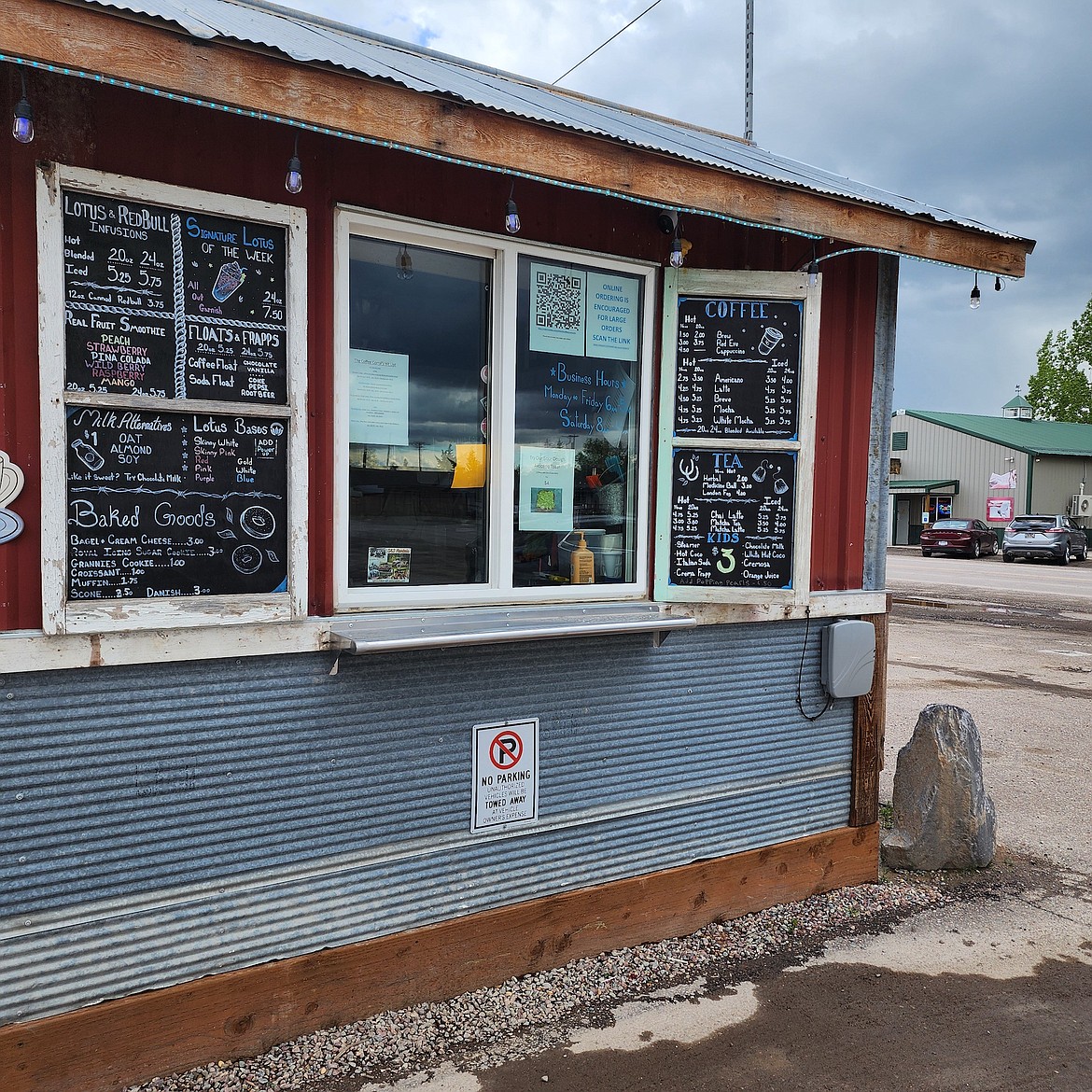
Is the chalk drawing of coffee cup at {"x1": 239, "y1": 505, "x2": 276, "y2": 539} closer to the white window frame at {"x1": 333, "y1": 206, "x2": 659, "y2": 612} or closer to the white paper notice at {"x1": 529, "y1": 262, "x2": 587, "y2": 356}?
the white window frame at {"x1": 333, "y1": 206, "x2": 659, "y2": 612}

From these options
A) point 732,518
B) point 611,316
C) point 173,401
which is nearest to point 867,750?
point 732,518

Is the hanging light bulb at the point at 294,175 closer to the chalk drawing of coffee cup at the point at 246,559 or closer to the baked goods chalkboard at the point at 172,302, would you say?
the baked goods chalkboard at the point at 172,302

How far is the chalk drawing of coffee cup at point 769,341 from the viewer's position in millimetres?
4242

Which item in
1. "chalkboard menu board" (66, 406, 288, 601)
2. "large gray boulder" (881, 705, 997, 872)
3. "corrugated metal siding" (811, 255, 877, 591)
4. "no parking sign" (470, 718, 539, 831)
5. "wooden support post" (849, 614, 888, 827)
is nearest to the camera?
"chalkboard menu board" (66, 406, 288, 601)

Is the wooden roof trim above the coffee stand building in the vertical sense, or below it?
above

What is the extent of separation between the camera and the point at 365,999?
350 cm

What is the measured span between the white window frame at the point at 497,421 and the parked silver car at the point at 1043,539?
98.6 ft

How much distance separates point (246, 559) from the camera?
10.6 feet

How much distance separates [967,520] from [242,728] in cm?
3316

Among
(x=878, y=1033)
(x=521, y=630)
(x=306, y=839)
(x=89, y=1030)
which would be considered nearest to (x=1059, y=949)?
(x=878, y=1033)

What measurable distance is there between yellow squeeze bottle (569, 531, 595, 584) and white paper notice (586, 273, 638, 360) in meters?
0.82

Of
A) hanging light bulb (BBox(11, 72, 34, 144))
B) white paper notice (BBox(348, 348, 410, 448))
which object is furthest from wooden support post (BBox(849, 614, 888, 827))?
hanging light bulb (BBox(11, 72, 34, 144))

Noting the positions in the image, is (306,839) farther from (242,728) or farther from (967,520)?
(967,520)

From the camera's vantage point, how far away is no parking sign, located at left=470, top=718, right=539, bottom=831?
12.3 ft
